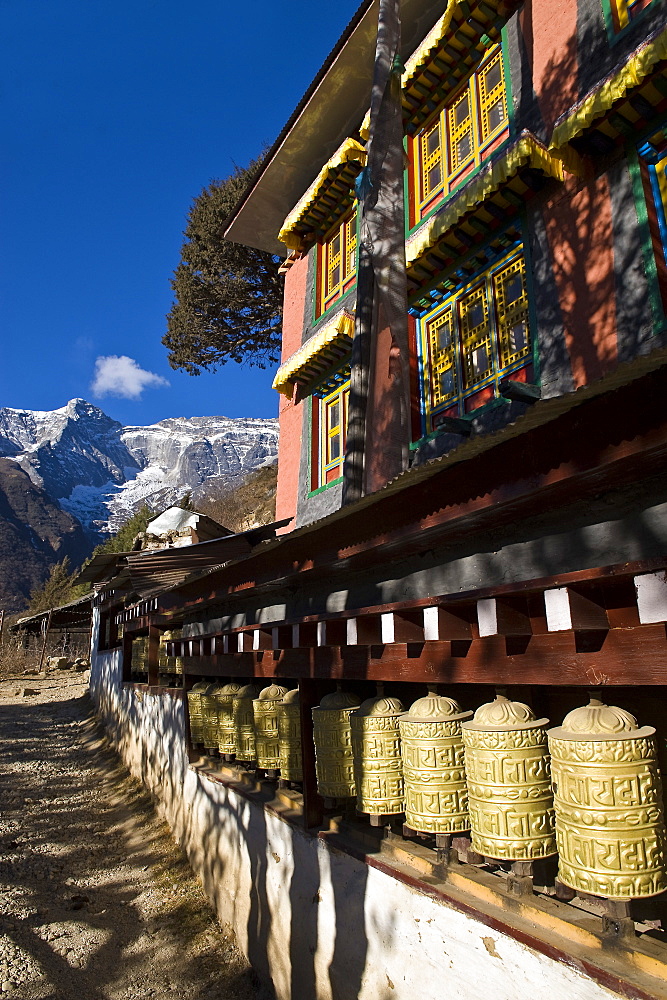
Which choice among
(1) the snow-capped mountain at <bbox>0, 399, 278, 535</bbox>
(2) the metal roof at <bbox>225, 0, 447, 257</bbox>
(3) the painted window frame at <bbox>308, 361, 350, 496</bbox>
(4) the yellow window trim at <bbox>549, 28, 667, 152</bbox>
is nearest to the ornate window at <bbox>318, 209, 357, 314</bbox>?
(3) the painted window frame at <bbox>308, 361, 350, 496</bbox>

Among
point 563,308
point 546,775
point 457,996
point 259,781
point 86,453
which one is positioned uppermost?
point 86,453

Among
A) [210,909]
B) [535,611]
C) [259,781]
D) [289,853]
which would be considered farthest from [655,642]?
[210,909]

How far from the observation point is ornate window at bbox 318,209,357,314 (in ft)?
37.1

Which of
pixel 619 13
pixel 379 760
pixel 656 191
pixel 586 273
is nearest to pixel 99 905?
pixel 379 760

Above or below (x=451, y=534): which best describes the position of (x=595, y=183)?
above

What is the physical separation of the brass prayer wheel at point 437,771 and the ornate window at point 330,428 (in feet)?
25.6

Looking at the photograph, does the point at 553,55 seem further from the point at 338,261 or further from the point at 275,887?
the point at 275,887

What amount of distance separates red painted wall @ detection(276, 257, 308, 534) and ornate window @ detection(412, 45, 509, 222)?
12.1ft

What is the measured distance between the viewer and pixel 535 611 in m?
2.57

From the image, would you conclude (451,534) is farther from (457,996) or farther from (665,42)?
(665,42)

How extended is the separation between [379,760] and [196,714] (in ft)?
11.5

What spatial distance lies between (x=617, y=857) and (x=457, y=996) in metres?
1.15

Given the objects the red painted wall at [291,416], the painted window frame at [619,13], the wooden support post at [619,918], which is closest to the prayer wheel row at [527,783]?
the wooden support post at [619,918]

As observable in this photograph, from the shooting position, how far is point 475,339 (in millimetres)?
8188
